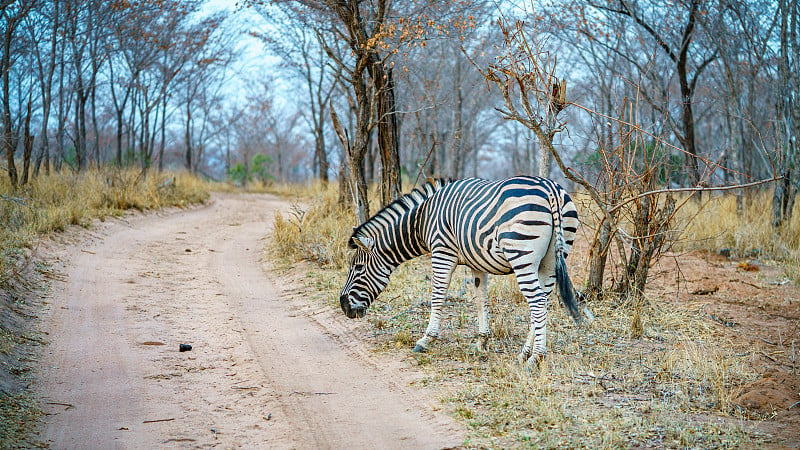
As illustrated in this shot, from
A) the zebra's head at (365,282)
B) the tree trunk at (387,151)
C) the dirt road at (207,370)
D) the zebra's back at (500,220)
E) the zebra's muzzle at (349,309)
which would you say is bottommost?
the dirt road at (207,370)

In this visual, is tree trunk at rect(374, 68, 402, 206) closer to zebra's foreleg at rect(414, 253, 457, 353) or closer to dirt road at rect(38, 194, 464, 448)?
dirt road at rect(38, 194, 464, 448)

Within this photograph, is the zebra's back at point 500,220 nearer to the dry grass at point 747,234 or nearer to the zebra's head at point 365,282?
the zebra's head at point 365,282

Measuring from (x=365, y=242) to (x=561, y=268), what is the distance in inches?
79.0

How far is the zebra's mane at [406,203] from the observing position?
6453mm

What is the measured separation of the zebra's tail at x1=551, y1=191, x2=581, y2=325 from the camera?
536 centimetres

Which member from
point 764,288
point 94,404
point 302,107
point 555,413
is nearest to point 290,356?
point 94,404

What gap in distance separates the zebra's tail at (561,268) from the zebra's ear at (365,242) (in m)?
1.90

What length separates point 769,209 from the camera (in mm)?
12398

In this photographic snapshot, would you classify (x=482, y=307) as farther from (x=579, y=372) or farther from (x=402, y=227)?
(x=579, y=372)

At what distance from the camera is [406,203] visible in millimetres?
6559

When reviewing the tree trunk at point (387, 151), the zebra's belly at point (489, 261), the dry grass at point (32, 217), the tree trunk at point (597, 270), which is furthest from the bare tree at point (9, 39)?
the tree trunk at point (597, 270)

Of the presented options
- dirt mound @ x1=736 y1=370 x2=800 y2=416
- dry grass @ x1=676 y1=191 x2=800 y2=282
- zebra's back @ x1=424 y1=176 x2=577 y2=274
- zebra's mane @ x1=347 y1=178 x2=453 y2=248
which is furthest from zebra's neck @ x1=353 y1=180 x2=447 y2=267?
dry grass @ x1=676 y1=191 x2=800 y2=282

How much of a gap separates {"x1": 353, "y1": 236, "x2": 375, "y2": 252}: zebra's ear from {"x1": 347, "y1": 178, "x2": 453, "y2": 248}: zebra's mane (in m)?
0.10

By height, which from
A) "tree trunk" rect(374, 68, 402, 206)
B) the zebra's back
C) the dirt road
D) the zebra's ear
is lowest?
the dirt road
